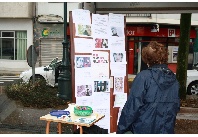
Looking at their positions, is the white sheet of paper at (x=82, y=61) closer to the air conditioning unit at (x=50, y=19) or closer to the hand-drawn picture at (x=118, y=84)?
the hand-drawn picture at (x=118, y=84)

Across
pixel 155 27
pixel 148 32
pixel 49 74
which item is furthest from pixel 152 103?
pixel 148 32

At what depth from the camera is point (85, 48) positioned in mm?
4773

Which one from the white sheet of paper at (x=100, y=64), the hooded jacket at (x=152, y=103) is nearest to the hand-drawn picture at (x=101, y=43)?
the white sheet of paper at (x=100, y=64)

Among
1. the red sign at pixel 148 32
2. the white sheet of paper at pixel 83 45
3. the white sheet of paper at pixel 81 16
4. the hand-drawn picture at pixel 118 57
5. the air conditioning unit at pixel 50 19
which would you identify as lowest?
the hand-drawn picture at pixel 118 57

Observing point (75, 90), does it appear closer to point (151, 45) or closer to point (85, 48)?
point (85, 48)

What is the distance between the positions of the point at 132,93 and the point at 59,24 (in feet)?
62.2

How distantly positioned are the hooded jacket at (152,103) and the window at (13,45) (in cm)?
2033

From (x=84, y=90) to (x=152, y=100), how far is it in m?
1.92

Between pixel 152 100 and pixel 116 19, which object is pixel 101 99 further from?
pixel 152 100

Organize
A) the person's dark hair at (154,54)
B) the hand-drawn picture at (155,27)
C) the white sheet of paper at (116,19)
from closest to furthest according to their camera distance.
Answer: the person's dark hair at (154,54)
the white sheet of paper at (116,19)
the hand-drawn picture at (155,27)

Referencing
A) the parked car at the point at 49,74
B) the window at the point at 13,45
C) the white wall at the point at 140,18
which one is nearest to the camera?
the parked car at the point at 49,74

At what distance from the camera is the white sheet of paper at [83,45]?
4660 mm

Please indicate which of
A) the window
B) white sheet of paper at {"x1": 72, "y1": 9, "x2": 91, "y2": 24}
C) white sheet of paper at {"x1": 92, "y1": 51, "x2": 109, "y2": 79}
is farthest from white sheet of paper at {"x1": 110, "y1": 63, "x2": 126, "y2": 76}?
the window

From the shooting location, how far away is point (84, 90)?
190 inches
